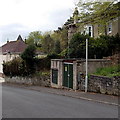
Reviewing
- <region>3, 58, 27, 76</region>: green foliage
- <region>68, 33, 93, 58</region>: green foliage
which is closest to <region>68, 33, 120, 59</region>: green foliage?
<region>68, 33, 93, 58</region>: green foliage

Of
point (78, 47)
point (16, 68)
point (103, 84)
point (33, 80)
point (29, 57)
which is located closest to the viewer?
point (103, 84)

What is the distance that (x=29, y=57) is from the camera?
26.8 meters

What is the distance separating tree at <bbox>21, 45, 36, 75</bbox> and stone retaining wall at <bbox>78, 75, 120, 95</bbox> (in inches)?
411

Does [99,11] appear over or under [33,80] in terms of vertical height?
over

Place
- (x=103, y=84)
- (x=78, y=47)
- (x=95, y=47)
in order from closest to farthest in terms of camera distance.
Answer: (x=103, y=84) < (x=95, y=47) < (x=78, y=47)

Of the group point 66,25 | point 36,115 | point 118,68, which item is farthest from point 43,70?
point 36,115

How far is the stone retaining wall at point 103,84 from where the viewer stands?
579 inches

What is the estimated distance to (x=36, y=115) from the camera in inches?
349

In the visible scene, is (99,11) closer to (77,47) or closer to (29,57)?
(77,47)

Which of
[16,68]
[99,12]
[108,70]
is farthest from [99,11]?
[16,68]

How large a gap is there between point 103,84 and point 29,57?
13.0 meters

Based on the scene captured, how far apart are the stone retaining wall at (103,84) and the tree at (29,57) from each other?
1043 cm

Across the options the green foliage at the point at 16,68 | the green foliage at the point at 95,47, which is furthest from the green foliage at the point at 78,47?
the green foliage at the point at 16,68

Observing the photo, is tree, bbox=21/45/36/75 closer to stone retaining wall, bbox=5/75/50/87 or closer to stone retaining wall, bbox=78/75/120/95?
stone retaining wall, bbox=5/75/50/87
